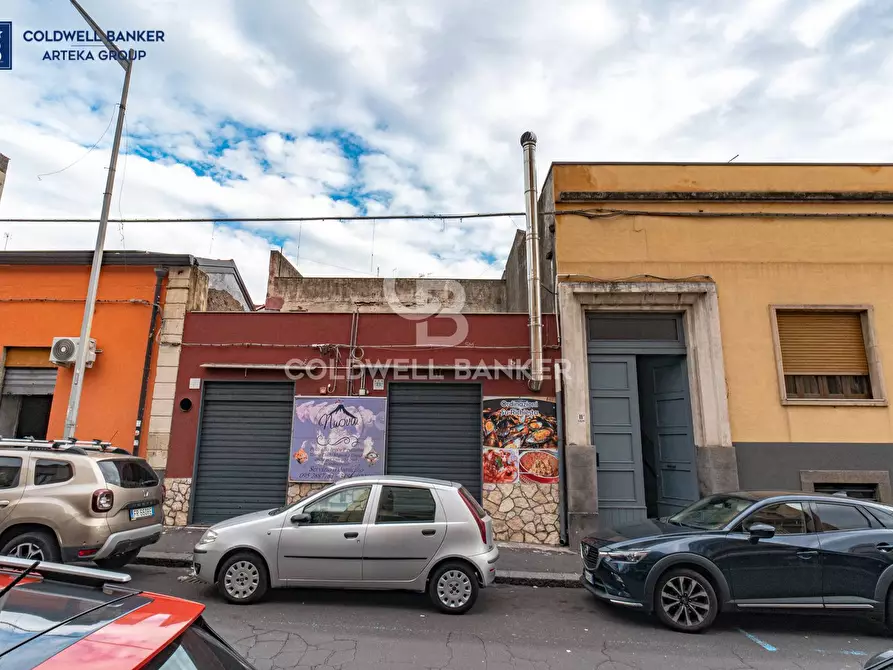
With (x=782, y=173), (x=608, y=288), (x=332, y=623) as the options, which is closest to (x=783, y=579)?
(x=332, y=623)

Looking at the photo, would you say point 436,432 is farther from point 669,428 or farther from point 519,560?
point 669,428

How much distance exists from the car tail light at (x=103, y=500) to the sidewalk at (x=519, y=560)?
1.78m

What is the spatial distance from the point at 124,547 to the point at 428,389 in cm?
558

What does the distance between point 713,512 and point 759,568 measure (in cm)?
89

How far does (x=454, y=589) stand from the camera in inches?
230

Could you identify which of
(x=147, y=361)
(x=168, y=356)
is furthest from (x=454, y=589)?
(x=147, y=361)

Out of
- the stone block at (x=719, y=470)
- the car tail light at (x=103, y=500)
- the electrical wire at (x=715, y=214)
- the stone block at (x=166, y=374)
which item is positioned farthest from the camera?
the electrical wire at (x=715, y=214)

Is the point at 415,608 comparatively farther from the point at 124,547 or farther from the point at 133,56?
the point at 133,56

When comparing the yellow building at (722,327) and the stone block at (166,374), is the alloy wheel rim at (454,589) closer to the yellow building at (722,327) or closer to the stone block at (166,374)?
the yellow building at (722,327)

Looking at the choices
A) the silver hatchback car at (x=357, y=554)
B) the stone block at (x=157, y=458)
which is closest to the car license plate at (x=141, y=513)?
the silver hatchback car at (x=357, y=554)

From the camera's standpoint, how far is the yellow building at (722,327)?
30.6 feet

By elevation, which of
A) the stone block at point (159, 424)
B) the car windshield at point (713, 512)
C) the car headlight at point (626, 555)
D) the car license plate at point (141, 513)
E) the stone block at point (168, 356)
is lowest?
the car headlight at point (626, 555)

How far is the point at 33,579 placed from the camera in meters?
2.11

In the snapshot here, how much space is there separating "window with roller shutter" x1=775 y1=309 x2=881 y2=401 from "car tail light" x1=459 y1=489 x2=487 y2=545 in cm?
712
